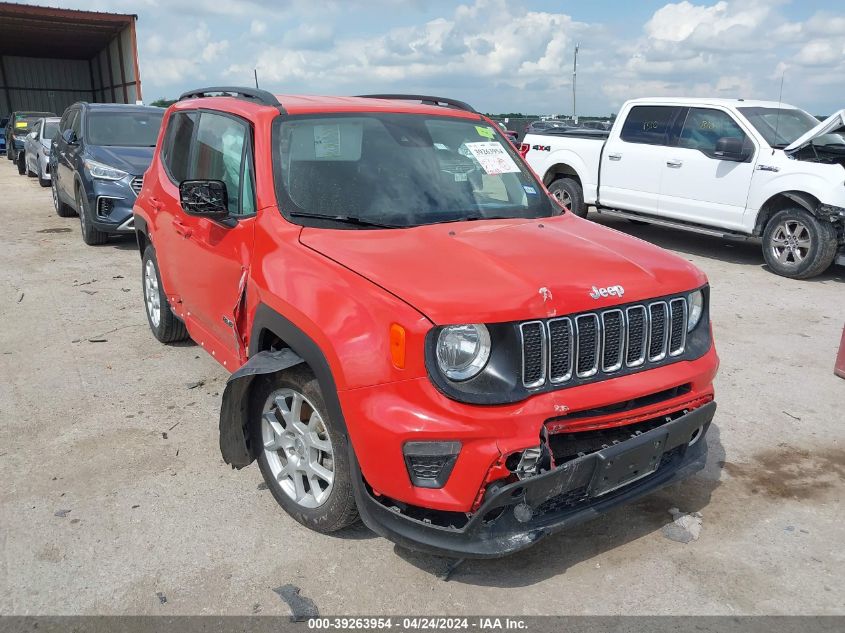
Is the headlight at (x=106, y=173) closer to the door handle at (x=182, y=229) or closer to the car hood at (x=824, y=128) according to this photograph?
the door handle at (x=182, y=229)

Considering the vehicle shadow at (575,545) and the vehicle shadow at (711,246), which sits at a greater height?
the vehicle shadow at (711,246)

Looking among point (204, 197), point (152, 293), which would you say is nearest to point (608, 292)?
point (204, 197)

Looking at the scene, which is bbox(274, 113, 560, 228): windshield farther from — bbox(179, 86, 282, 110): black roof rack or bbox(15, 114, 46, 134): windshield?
bbox(15, 114, 46, 134): windshield

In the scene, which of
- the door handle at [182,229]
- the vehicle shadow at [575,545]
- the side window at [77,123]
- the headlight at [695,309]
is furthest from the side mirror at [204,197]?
the side window at [77,123]

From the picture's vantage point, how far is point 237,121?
379 centimetres

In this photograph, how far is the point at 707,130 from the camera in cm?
890

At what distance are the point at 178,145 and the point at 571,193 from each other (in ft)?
23.6

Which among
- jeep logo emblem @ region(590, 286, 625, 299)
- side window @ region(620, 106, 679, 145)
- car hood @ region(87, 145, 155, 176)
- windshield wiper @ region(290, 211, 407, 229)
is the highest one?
side window @ region(620, 106, 679, 145)

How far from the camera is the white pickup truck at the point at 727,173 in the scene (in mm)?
7859

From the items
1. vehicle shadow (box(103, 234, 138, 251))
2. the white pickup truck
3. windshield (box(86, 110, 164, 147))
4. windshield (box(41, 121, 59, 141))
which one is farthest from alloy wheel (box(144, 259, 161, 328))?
windshield (box(41, 121, 59, 141))

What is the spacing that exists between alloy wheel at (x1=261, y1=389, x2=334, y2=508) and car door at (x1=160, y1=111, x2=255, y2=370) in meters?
0.53

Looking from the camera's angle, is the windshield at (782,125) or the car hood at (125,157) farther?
the car hood at (125,157)

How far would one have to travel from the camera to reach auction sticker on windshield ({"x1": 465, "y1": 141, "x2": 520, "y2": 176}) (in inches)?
156

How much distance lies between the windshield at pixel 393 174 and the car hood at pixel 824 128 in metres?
5.41
